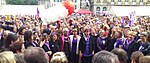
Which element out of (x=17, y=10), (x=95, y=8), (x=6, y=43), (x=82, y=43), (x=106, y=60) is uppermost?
(x=106, y=60)

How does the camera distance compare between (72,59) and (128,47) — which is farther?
(72,59)

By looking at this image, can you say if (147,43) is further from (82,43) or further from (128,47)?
(82,43)

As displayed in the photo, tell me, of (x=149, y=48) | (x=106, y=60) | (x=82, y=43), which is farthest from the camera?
(x=82, y=43)

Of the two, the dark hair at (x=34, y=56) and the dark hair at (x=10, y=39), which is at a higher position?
the dark hair at (x=34, y=56)

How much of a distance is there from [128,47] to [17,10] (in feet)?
61.1

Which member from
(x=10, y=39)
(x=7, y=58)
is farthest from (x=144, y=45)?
(x=7, y=58)

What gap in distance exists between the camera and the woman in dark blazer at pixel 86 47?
1034 centimetres

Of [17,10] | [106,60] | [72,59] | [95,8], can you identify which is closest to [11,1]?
[95,8]

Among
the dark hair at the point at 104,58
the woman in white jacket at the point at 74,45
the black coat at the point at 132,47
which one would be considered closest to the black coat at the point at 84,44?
the woman in white jacket at the point at 74,45

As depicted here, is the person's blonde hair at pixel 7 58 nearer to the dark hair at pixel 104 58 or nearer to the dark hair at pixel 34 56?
the dark hair at pixel 34 56

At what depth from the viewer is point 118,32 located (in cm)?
1011

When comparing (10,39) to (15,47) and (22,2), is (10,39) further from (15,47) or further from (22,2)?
(22,2)

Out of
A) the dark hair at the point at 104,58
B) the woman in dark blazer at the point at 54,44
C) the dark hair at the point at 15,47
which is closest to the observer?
the dark hair at the point at 104,58

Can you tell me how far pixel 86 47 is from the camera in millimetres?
10477
